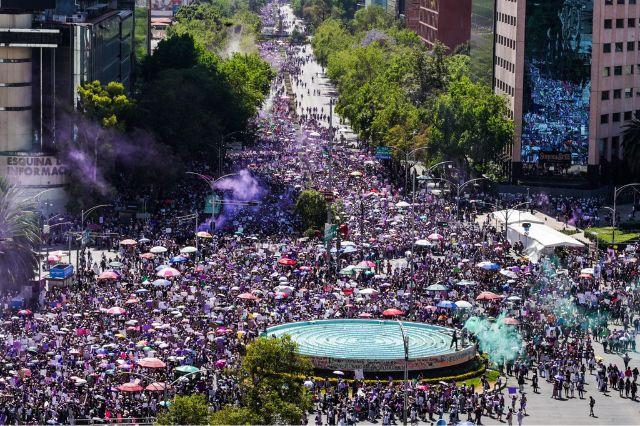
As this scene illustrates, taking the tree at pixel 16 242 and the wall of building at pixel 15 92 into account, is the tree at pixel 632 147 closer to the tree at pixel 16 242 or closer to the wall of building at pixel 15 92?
the wall of building at pixel 15 92

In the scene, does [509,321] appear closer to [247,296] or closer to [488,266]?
[488,266]

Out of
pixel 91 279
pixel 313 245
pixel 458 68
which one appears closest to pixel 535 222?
pixel 313 245

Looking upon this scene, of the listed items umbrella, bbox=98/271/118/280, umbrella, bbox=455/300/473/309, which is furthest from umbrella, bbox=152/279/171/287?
umbrella, bbox=455/300/473/309

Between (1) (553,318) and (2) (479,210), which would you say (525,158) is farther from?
(1) (553,318)

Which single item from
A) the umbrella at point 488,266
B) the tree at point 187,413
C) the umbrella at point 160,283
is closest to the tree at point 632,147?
the umbrella at point 488,266

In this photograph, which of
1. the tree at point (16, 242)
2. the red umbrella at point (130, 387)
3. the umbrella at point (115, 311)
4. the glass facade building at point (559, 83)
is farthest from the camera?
the glass facade building at point (559, 83)

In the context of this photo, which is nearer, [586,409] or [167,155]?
[586,409]

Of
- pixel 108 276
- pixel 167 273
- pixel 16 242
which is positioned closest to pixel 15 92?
pixel 16 242
